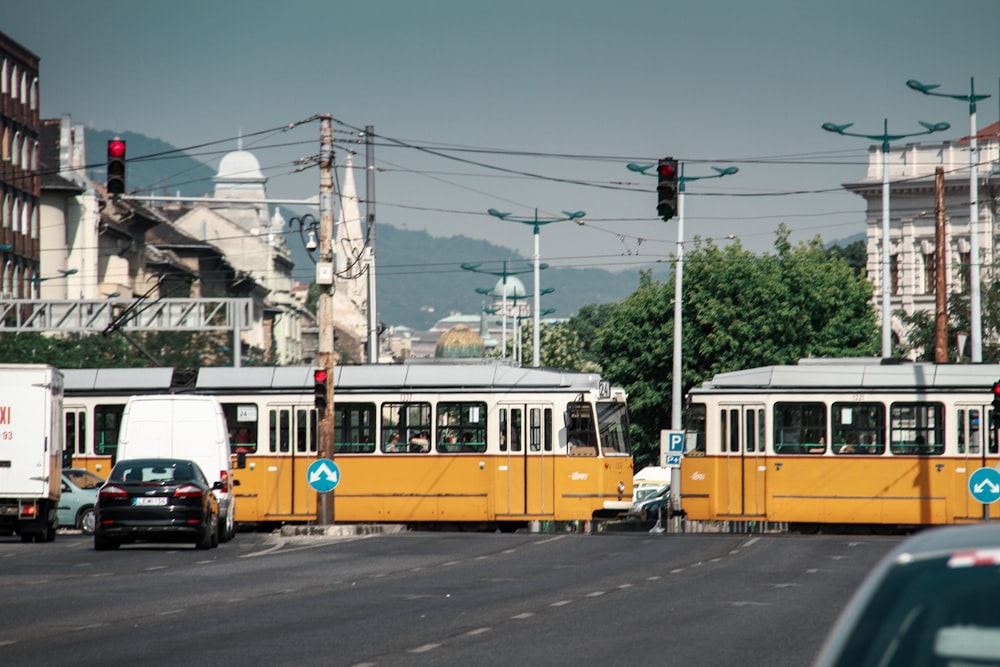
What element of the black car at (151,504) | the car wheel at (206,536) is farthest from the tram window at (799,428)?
the black car at (151,504)

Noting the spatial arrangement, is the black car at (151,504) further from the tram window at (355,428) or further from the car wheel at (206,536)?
the tram window at (355,428)

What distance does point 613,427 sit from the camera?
3684 centimetres

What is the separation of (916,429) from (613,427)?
231 inches

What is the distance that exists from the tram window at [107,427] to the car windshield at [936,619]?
34471 mm

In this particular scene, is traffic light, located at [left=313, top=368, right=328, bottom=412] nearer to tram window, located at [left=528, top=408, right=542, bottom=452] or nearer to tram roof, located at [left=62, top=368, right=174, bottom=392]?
tram window, located at [left=528, top=408, right=542, bottom=452]

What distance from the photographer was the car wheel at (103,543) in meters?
28.4

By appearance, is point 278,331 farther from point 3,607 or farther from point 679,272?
point 3,607

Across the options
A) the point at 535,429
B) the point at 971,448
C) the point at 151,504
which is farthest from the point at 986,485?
the point at 151,504

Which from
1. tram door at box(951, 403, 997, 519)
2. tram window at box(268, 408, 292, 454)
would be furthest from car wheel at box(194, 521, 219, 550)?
tram door at box(951, 403, 997, 519)

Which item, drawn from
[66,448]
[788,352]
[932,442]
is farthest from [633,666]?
[788,352]

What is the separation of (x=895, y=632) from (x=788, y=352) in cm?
6464

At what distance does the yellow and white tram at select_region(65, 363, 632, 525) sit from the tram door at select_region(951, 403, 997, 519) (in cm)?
640

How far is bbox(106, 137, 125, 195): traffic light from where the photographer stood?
97.7 ft

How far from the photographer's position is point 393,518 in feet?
121
